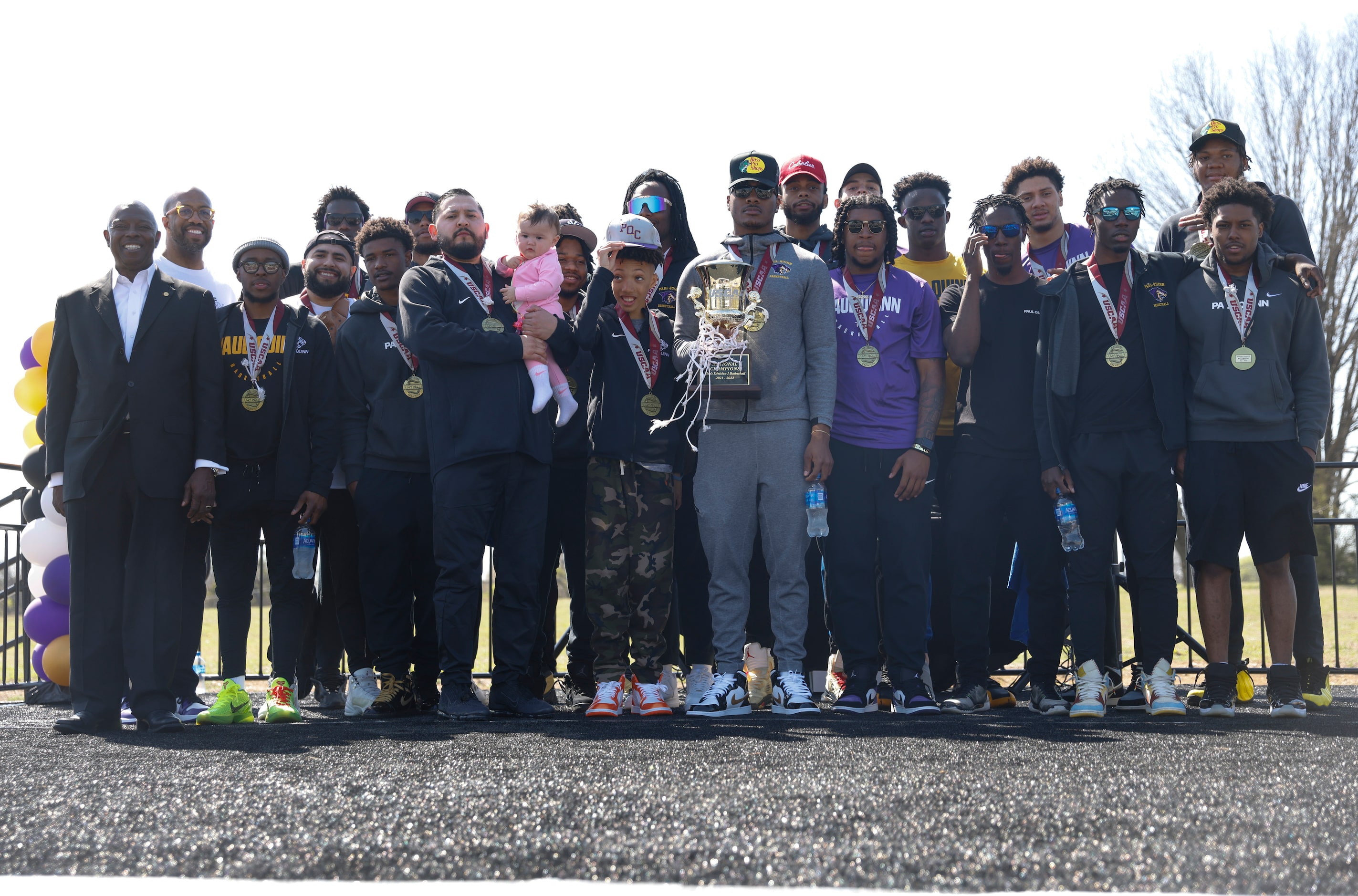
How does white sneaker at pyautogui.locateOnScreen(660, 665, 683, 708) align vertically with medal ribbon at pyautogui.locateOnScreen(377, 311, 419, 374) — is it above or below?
below

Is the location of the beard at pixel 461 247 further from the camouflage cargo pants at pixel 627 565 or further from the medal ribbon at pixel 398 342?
the camouflage cargo pants at pixel 627 565

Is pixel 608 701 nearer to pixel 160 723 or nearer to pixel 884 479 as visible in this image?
pixel 884 479

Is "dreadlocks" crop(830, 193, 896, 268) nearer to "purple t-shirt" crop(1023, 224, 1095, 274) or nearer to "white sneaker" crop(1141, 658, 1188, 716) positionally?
"purple t-shirt" crop(1023, 224, 1095, 274)

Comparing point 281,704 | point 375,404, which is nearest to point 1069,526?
point 375,404

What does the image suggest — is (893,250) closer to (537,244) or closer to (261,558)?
(537,244)

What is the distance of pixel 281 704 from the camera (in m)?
4.59

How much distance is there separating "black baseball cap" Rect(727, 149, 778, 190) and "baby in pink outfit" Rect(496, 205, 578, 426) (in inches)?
35.9

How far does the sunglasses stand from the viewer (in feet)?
17.0

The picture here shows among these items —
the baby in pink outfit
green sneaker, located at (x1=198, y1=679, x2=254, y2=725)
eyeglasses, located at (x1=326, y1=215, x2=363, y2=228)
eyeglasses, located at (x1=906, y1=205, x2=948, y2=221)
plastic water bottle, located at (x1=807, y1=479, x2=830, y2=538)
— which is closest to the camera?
plastic water bottle, located at (x1=807, y1=479, x2=830, y2=538)

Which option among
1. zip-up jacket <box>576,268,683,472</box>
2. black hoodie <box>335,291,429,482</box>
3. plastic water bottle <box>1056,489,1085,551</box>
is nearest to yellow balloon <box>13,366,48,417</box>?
black hoodie <box>335,291,429,482</box>

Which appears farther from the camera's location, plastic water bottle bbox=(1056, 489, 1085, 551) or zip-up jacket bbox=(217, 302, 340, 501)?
zip-up jacket bbox=(217, 302, 340, 501)

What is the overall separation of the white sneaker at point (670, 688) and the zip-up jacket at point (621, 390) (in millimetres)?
1026

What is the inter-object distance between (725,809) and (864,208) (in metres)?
3.30

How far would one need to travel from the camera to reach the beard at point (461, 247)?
4.86 m
